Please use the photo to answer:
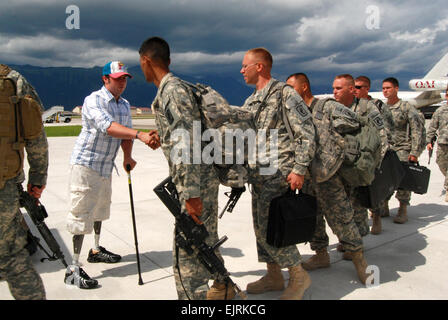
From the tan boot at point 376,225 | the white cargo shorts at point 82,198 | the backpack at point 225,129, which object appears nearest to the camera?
the backpack at point 225,129

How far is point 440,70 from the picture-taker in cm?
4812

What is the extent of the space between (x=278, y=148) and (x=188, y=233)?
1143 millimetres

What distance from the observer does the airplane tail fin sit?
46500 millimetres

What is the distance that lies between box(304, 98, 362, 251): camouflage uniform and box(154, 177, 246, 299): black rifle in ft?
4.23

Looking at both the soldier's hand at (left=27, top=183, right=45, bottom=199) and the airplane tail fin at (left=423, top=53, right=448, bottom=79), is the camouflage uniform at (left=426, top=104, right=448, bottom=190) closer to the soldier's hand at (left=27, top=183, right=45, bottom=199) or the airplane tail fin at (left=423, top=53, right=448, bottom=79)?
the soldier's hand at (left=27, top=183, right=45, bottom=199)

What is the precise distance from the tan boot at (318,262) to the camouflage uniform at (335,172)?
389mm

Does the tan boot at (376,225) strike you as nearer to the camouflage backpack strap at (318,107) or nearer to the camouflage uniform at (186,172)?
the camouflage backpack strap at (318,107)

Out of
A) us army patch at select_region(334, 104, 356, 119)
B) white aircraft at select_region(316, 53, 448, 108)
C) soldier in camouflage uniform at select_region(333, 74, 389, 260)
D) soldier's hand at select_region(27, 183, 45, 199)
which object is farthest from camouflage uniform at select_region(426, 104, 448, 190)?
white aircraft at select_region(316, 53, 448, 108)

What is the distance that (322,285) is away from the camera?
3334 millimetres

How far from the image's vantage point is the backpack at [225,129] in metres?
2.30

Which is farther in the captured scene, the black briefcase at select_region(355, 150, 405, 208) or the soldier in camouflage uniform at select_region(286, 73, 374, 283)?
the black briefcase at select_region(355, 150, 405, 208)

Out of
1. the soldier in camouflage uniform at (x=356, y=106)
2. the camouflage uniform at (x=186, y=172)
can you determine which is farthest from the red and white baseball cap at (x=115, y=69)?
the soldier in camouflage uniform at (x=356, y=106)
